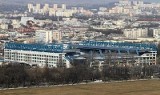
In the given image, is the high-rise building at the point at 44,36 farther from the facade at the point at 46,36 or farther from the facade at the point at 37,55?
the facade at the point at 37,55

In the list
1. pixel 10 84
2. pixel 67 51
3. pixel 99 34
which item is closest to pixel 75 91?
pixel 10 84

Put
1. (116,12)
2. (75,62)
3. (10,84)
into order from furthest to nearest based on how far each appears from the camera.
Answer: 1. (116,12)
2. (75,62)
3. (10,84)

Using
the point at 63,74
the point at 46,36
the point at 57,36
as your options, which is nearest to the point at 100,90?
the point at 63,74

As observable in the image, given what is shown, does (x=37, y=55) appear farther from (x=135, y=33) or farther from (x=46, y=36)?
(x=135, y=33)

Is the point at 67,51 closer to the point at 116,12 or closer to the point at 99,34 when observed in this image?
the point at 99,34

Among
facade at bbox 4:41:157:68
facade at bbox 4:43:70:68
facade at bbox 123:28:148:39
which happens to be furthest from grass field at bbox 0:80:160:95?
facade at bbox 123:28:148:39

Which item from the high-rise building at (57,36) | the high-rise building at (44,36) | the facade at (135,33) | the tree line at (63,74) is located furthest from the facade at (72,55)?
the facade at (135,33)

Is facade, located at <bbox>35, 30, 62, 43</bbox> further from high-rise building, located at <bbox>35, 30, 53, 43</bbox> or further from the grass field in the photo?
the grass field
